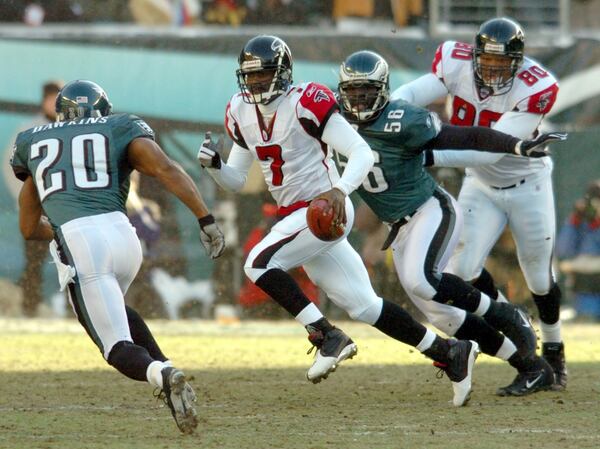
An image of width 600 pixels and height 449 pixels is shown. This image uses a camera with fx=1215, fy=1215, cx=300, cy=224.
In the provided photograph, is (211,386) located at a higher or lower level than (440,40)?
lower

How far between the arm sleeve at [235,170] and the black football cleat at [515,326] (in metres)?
1.61

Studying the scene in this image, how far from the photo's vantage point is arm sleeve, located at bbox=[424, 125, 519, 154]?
6.51 meters

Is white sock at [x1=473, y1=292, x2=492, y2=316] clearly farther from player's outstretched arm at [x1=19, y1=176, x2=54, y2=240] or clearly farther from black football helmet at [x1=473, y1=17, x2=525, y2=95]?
player's outstretched arm at [x1=19, y1=176, x2=54, y2=240]

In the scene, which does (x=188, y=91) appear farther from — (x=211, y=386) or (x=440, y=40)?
(x=211, y=386)

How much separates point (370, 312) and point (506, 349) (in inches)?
37.8

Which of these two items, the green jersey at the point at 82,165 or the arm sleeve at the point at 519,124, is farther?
the arm sleeve at the point at 519,124

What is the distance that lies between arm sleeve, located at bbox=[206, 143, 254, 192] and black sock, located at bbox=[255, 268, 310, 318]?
26.6 inches

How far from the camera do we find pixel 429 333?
646 cm

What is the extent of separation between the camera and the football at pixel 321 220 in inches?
238

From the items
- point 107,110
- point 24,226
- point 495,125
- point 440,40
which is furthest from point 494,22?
point 440,40

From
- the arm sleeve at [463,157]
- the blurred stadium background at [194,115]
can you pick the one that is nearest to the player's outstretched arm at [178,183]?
the arm sleeve at [463,157]

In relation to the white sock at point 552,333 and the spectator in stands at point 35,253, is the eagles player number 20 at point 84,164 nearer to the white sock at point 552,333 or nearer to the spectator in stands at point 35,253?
the white sock at point 552,333

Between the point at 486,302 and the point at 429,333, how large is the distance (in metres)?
0.56

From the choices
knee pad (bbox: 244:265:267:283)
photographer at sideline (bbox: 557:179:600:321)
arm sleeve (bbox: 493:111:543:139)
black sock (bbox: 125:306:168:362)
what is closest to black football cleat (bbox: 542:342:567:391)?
arm sleeve (bbox: 493:111:543:139)
